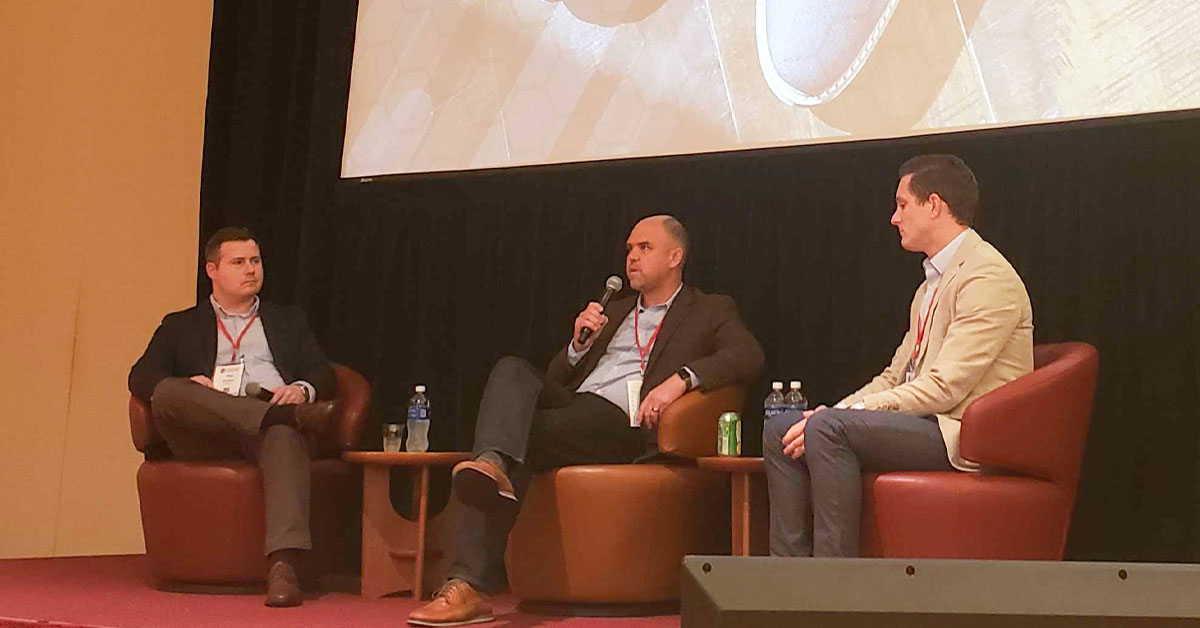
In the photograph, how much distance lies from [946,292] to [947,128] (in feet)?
2.56

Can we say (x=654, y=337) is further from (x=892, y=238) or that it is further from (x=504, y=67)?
(x=504, y=67)

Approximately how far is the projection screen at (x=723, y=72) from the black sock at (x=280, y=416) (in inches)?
48.6

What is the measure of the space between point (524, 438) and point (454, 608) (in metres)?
0.44

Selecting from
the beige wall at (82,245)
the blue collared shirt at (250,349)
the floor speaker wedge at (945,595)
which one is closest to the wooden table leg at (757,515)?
the blue collared shirt at (250,349)

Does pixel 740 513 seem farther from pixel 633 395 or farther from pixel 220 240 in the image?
pixel 220 240

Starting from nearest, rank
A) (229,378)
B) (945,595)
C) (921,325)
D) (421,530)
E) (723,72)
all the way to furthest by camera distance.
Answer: (945,595) → (921,325) → (421,530) → (229,378) → (723,72)

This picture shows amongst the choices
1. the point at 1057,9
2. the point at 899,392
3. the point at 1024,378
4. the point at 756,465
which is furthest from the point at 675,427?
the point at 1057,9

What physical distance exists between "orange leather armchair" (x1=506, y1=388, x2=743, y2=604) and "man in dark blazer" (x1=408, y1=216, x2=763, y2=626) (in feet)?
0.27

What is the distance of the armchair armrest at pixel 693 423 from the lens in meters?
Result: 3.16

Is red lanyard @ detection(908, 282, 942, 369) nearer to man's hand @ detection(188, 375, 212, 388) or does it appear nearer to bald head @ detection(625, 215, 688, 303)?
bald head @ detection(625, 215, 688, 303)

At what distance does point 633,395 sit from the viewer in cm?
348

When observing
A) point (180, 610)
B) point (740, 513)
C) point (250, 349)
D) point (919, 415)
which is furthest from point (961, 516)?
point (250, 349)

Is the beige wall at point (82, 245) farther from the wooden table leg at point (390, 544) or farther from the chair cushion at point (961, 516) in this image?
the chair cushion at point (961, 516)

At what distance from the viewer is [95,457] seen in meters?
4.83
